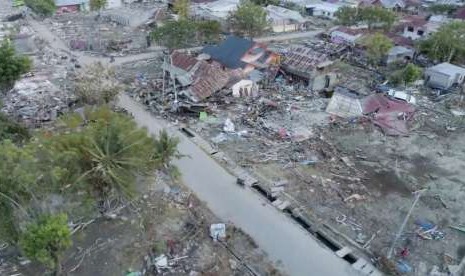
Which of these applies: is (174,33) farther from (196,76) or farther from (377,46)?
(377,46)

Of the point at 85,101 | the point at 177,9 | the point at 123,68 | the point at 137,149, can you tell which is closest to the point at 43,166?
the point at 137,149

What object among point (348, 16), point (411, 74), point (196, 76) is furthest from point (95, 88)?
point (348, 16)

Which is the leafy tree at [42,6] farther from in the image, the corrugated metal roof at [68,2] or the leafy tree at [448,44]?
the leafy tree at [448,44]

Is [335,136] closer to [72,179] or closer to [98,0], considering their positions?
[72,179]

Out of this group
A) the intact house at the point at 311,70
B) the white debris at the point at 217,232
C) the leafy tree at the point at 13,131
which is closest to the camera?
the white debris at the point at 217,232

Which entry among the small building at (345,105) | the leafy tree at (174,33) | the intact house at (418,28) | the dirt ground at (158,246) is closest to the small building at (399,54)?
the intact house at (418,28)
